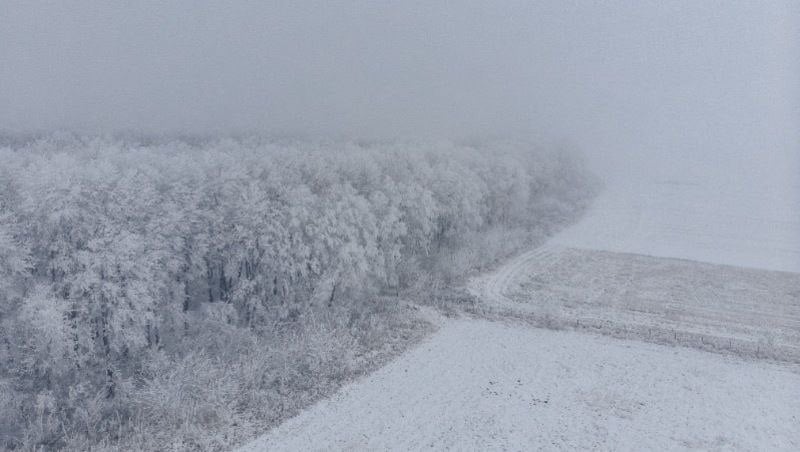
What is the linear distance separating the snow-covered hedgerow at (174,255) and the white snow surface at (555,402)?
393 cm

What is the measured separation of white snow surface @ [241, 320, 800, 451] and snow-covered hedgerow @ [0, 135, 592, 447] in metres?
3.93

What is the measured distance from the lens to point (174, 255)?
2688cm

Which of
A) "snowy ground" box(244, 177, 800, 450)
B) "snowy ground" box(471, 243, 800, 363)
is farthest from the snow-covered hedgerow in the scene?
"snowy ground" box(471, 243, 800, 363)

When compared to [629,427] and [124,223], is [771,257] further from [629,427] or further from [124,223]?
[124,223]

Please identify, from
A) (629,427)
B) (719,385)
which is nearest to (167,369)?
(629,427)

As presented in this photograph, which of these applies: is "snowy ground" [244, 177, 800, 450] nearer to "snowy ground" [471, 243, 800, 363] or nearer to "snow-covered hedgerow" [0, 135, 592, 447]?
"snowy ground" [471, 243, 800, 363]

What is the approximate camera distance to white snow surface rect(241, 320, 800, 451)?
21.6 m

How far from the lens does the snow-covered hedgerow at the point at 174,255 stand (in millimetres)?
21562

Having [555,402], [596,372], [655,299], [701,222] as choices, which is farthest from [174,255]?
[701,222]

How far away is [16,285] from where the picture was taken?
22406 millimetres

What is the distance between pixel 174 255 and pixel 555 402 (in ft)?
63.5

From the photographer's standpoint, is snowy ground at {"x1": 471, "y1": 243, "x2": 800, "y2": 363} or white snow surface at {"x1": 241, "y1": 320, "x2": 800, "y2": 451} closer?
white snow surface at {"x1": 241, "y1": 320, "x2": 800, "y2": 451}

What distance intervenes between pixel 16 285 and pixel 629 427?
84.9 feet

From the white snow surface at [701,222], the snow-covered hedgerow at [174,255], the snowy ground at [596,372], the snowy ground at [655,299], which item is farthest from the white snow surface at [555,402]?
the white snow surface at [701,222]
